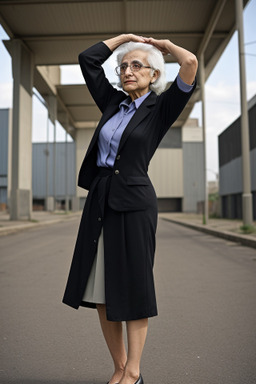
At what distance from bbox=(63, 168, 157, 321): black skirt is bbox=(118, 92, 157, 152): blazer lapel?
179mm

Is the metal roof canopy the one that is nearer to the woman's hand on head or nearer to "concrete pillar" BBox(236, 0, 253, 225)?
"concrete pillar" BBox(236, 0, 253, 225)

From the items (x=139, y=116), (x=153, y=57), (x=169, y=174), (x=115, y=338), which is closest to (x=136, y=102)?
(x=139, y=116)

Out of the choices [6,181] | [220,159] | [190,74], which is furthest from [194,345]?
[6,181]

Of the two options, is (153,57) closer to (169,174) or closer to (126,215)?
(126,215)

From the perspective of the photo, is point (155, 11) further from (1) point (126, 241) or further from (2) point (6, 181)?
(2) point (6, 181)

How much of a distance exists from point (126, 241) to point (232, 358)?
1.26 meters

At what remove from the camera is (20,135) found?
22.3 meters

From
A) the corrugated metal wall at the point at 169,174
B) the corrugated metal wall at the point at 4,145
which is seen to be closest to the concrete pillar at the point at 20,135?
the corrugated metal wall at the point at 4,145

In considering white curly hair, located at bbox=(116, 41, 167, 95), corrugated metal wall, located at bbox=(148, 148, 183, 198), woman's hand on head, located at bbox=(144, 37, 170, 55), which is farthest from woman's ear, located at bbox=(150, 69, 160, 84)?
corrugated metal wall, located at bbox=(148, 148, 183, 198)

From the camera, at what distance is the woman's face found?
2258mm

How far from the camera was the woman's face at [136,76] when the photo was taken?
2.26m

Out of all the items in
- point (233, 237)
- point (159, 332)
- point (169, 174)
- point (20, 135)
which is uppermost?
point (169, 174)

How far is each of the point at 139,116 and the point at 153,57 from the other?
0.35 meters

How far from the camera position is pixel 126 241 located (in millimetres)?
2062
